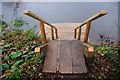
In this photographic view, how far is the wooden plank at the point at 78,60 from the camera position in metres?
3.01

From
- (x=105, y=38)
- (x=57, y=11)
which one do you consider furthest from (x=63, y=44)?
(x=57, y=11)

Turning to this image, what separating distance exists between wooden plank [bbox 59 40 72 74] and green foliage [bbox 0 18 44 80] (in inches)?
12.0

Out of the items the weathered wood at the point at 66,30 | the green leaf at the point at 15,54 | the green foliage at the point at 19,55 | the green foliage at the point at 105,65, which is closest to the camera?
the green foliage at the point at 19,55

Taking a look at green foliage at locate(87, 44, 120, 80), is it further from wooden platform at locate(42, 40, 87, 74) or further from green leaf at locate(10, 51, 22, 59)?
green leaf at locate(10, 51, 22, 59)

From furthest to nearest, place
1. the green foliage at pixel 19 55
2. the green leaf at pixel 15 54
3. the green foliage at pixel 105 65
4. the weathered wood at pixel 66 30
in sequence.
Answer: the weathered wood at pixel 66 30, the green leaf at pixel 15 54, the green foliage at pixel 105 65, the green foliage at pixel 19 55

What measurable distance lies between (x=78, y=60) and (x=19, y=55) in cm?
89

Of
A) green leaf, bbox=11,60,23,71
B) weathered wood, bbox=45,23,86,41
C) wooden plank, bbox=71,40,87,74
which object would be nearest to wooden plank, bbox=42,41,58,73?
wooden plank, bbox=71,40,87,74

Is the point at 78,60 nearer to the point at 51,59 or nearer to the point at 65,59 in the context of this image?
the point at 65,59

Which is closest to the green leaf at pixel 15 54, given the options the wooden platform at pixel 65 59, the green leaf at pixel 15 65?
the green leaf at pixel 15 65

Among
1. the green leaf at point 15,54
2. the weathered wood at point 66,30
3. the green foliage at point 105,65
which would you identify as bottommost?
the green foliage at point 105,65

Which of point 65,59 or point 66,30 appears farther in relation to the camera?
point 66,30

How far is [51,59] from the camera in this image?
3268mm

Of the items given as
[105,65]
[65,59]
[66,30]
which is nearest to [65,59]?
[65,59]

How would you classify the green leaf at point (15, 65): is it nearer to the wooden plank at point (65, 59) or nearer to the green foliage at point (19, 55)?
the green foliage at point (19, 55)
